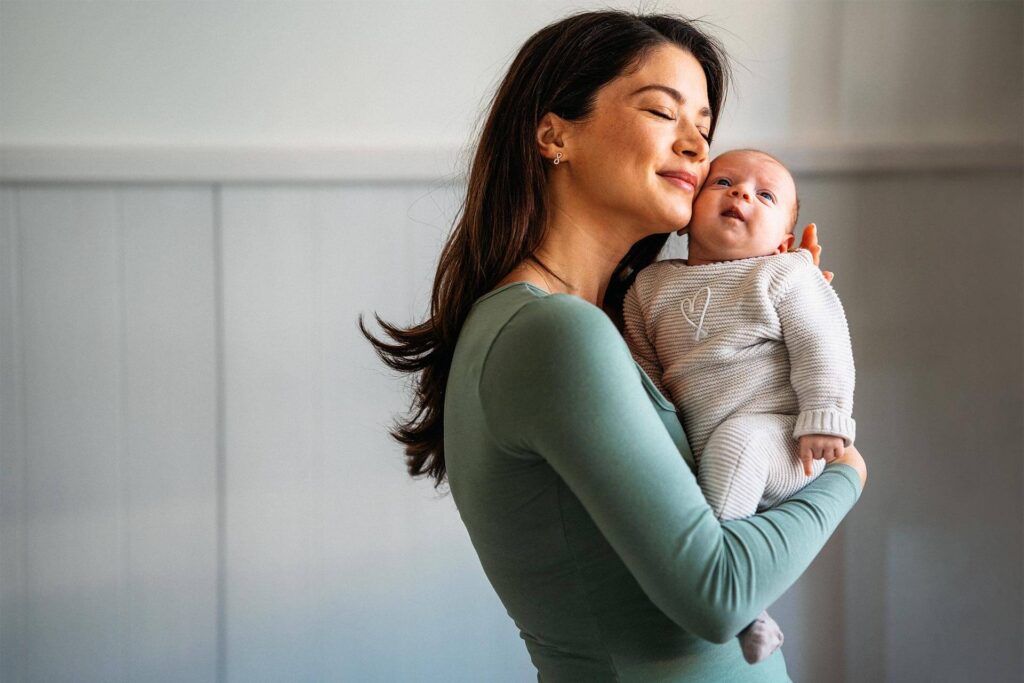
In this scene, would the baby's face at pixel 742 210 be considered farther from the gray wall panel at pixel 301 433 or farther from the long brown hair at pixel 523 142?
the gray wall panel at pixel 301 433

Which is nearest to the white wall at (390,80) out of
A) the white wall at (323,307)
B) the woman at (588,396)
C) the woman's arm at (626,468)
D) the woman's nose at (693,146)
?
the white wall at (323,307)

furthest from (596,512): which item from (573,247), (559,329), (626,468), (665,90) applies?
(665,90)

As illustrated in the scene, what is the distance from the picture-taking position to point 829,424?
3.29 feet

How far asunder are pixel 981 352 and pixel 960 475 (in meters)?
0.27

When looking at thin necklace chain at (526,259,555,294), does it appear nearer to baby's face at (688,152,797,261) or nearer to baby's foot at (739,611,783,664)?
baby's face at (688,152,797,261)

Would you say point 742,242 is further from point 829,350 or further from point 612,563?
point 612,563

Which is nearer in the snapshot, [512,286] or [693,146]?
[512,286]

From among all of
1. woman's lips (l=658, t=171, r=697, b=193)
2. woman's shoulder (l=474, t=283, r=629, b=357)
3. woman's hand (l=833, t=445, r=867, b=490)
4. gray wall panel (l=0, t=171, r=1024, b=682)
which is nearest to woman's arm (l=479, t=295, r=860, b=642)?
woman's shoulder (l=474, t=283, r=629, b=357)

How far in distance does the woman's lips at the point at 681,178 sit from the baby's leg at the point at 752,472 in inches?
11.2

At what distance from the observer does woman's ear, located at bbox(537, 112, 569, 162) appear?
1.12 meters

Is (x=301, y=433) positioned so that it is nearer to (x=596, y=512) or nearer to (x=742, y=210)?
(x=742, y=210)

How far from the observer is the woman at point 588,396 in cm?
81

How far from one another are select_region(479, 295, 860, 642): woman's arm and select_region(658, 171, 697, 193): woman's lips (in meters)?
0.32

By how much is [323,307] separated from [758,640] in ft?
4.42
